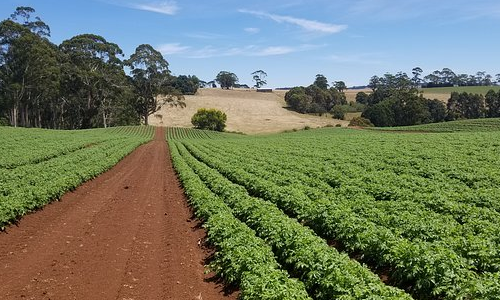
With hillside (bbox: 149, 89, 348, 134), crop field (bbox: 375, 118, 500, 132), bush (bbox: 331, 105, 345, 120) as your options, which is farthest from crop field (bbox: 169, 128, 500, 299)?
bush (bbox: 331, 105, 345, 120)

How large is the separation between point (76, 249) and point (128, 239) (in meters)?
1.55

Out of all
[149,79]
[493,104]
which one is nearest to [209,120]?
[149,79]

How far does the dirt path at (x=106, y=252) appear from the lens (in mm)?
9156

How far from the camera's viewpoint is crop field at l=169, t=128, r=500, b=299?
7645 mm

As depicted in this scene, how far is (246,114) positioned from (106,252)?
111m

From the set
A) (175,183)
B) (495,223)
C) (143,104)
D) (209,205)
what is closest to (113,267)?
(209,205)

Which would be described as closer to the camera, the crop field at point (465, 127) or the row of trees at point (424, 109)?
the crop field at point (465, 127)

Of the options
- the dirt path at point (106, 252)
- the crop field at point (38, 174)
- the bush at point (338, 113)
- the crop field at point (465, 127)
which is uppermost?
the bush at point (338, 113)

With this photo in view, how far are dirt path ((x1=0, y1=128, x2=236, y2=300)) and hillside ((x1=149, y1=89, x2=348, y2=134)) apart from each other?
81.1 m

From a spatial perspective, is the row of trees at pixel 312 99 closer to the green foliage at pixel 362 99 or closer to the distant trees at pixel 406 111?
the green foliage at pixel 362 99

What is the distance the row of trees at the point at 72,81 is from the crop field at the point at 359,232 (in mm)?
63823

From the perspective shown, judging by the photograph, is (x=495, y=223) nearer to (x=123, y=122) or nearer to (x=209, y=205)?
(x=209, y=205)

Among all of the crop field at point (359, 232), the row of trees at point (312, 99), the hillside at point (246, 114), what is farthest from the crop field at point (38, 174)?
the row of trees at point (312, 99)

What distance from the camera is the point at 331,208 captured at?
12.8 m
